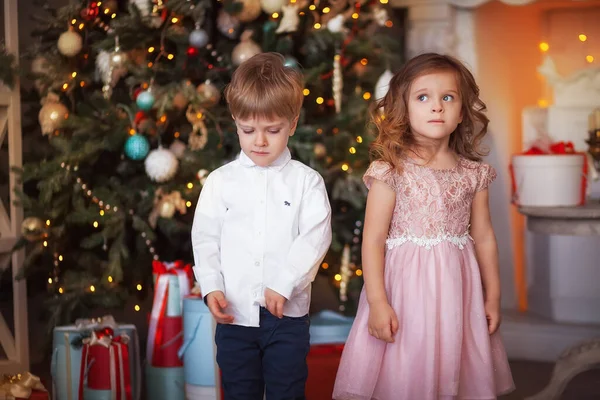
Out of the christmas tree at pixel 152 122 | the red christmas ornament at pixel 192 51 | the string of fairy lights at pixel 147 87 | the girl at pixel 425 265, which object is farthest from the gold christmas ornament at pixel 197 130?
the girl at pixel 425 265

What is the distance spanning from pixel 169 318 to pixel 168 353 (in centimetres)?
13

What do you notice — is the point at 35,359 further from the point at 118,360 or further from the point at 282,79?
the point at 282,79

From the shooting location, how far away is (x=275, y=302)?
235 cm

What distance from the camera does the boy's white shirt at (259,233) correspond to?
7.92 ft

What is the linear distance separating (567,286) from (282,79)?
9.12 ft

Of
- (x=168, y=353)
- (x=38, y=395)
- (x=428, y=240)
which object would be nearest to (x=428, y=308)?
(x=428, y=240)

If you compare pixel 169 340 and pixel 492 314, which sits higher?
pixel 492 314

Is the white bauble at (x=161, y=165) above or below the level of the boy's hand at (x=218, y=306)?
above

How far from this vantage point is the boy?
238cm

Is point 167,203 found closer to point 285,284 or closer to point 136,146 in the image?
point 136,146

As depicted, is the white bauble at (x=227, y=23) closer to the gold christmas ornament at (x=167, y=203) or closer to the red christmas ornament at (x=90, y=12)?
the red christmas ornament at (x=90, y=12)

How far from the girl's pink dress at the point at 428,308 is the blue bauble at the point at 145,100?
A: 1.36m

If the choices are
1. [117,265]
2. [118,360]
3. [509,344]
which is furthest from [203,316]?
[509,344]

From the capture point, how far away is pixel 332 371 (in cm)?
321
